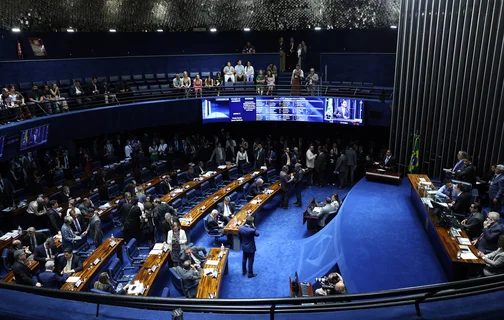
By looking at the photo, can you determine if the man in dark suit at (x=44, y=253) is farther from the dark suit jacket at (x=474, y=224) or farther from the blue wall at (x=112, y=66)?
the dark suit jacket at (x=474, y=224)

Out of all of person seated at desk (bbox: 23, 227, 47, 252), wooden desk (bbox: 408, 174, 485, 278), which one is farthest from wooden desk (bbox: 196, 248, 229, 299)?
wooden desk (bbox: 408, 174, 485, 278)

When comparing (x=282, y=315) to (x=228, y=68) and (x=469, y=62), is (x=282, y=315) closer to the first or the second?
(x=469, y=62)

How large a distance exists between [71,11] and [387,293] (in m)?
20.3

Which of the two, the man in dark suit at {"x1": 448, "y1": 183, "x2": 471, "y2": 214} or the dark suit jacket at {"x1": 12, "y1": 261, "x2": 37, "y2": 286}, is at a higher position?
the man in dark suit at {"x1": 448, "y1": 183, "x2": 471, "y2": 214}

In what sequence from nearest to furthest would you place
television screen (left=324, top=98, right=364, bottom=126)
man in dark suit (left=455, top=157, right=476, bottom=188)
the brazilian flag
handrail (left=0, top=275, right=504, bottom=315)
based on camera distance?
handrail (left=0, top=275, right=504, bottom=315)
man in dark suit (left=455, top=157, right=476, bottom=188)
the brazilian flag
television screen (left=324, top=98, right=364, bottom=126)

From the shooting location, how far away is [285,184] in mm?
13922

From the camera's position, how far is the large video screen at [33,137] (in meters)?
12.9

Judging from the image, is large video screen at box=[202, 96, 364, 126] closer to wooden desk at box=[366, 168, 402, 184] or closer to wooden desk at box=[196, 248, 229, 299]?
wooden desk at box=[366, 168, 402, 184]

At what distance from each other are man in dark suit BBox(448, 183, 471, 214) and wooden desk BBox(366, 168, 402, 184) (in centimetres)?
379

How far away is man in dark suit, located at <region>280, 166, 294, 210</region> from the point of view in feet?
45.4

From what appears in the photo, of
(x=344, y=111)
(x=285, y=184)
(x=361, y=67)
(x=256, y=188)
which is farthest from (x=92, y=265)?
(x=361, y=67)

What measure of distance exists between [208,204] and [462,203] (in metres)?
7.15

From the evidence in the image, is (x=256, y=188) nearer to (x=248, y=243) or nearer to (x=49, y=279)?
(x=248, y=243)

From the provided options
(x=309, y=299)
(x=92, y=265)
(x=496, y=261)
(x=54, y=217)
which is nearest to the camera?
(x=309, y=299)
